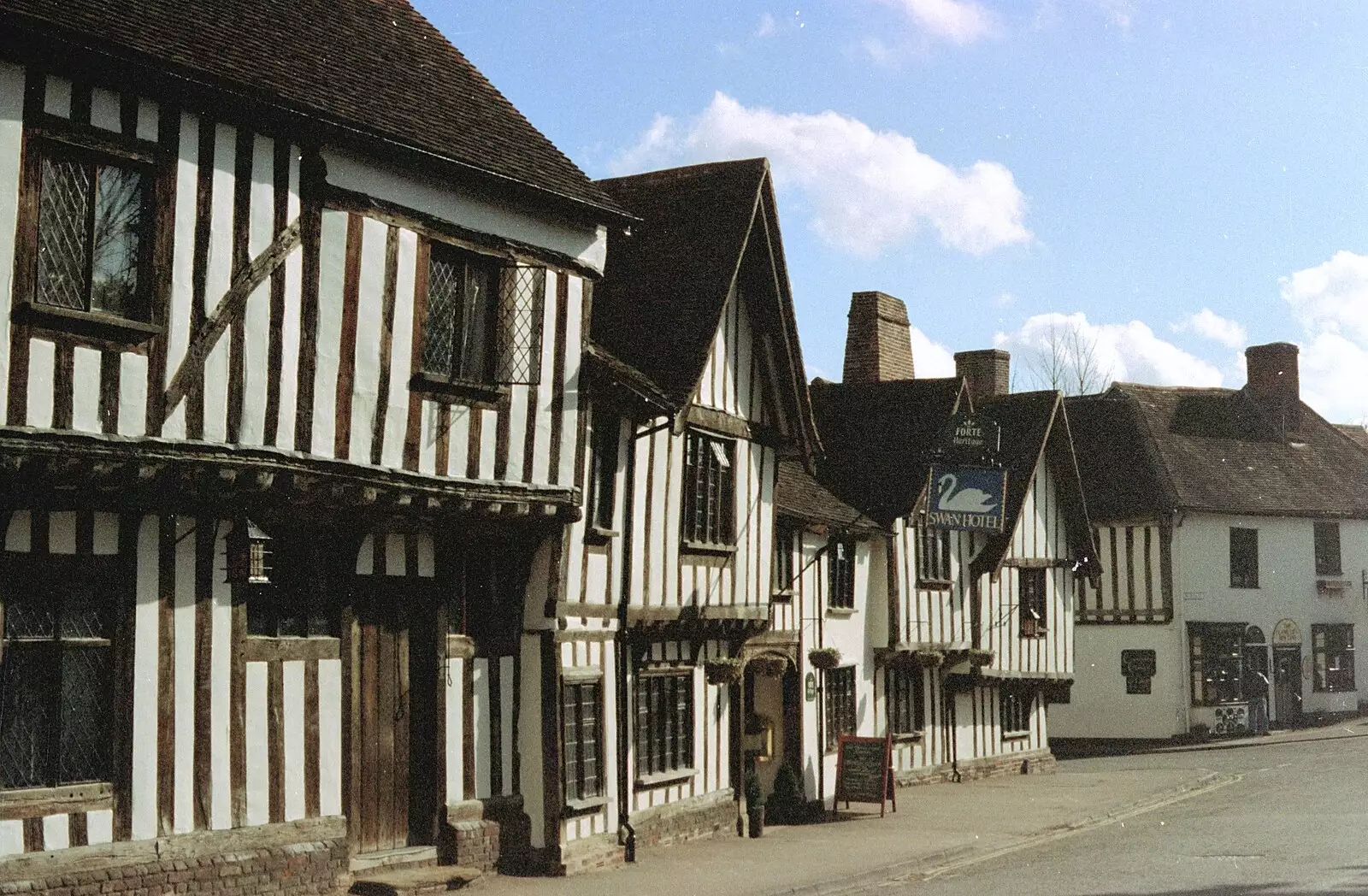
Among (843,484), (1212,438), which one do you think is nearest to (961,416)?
(843,484)

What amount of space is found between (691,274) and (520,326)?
4229 mm

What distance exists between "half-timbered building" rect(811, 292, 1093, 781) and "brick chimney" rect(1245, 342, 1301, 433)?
14481 millimetres

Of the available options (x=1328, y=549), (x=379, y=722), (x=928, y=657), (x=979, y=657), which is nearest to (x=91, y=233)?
(x=379, y=722)

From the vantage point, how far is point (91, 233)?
36.4 ft

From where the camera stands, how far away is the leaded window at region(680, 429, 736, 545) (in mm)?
18500

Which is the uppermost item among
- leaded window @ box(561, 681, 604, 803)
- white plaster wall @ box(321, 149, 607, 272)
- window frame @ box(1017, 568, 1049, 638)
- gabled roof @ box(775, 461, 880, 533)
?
white plaster wall @ box(321, 149, 607, 272)

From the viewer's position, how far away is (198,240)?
38.4 feet

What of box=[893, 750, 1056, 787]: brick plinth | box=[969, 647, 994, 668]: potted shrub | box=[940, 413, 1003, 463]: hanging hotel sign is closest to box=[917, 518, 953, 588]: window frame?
box=[969, 647, 994, 668]: potted shrub

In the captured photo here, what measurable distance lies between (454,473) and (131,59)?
4.42 meters

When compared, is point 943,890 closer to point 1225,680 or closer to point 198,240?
point 198,240

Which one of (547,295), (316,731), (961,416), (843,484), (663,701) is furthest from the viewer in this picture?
(843,484)

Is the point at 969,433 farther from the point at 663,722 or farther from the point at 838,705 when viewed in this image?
the point at 663,722

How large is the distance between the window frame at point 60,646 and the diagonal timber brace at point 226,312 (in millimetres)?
1243

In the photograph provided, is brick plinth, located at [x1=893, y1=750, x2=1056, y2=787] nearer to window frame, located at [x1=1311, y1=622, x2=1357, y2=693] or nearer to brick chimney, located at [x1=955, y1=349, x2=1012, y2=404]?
brick chimney, located at [x1=955, y1=349, x2=1012, y2=404]
